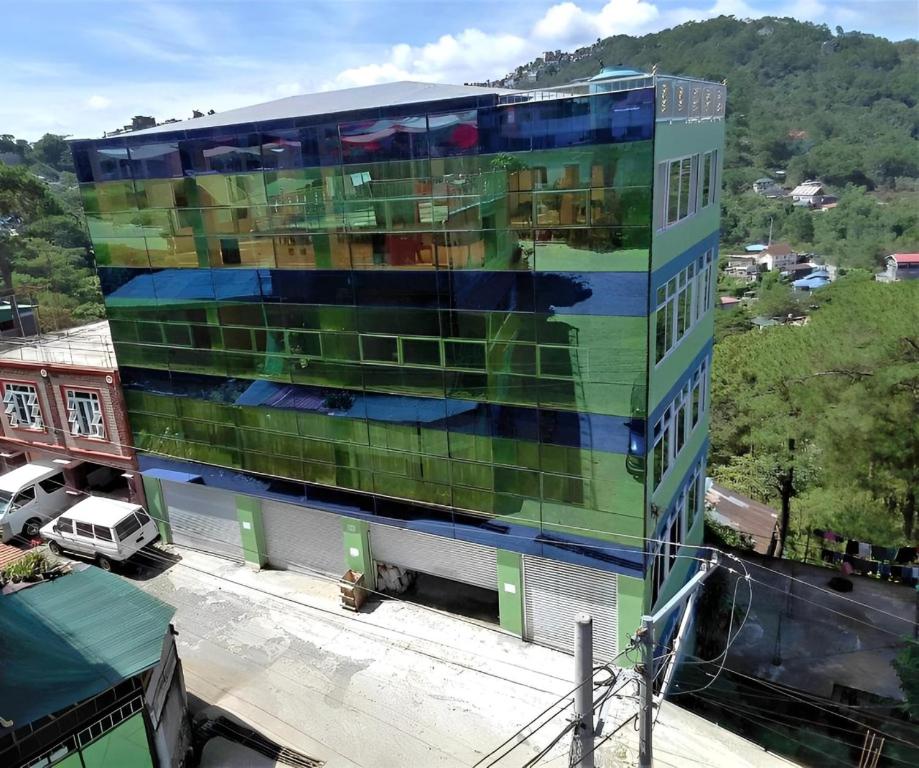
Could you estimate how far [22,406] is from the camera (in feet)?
74.7

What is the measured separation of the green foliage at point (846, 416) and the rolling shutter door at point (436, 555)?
13.1 metres

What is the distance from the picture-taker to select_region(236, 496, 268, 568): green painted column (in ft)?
62.4

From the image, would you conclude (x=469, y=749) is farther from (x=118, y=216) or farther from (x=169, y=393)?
(x=118, y=216)

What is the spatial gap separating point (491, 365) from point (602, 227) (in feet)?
11.8

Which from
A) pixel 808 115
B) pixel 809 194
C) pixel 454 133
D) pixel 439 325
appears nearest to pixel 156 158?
pixel 454 133

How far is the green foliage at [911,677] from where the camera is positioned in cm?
1519

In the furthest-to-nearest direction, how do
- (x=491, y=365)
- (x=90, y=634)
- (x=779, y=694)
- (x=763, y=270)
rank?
(x=763, y=270)
(x=779, y=694)
(x=491, y=365)
(x=90, y=634)

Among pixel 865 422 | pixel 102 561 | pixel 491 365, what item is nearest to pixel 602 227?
pixel 491 365

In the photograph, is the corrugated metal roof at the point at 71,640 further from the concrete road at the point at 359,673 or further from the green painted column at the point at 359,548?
the green painted column at the point at 359,548

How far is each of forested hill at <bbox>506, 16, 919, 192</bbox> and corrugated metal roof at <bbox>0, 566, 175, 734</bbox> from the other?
113m

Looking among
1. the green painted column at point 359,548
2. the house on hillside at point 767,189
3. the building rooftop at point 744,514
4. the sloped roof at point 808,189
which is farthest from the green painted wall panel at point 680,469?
the sloped roof at point 808,189

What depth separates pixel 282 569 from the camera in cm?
1930

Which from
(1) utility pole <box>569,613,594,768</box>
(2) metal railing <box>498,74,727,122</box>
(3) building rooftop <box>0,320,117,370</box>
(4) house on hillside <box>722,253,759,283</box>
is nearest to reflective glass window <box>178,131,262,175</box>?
(2) metal railing <box>498,74,727,122</box>

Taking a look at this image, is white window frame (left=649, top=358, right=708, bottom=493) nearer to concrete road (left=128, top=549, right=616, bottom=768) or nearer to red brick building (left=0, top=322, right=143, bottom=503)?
concrete road (left=128, top=549, right=616, bottom=768)
